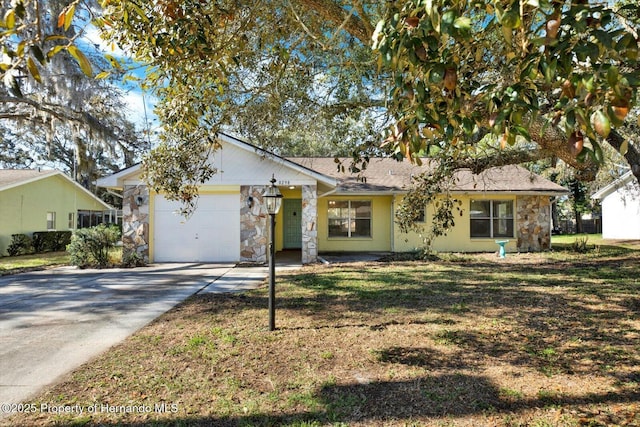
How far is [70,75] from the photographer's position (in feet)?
40.6

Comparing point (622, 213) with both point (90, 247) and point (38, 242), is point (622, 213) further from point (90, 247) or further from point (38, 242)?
point (38, 242)

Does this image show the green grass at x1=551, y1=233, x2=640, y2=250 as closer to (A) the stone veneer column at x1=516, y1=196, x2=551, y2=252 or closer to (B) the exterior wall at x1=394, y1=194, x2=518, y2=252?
(A) the stone veneer column at x1=516, y1=196, x2=551, y2=252

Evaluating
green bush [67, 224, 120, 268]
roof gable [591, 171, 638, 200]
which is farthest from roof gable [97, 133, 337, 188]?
roof gable [591, 171, 638, 200]

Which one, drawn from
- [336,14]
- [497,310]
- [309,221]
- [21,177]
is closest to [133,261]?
[309,221]

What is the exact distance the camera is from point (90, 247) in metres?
11.8

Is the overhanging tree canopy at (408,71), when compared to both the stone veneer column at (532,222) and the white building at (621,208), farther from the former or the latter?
the white building at (621,208)

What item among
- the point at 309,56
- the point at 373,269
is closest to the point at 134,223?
the point at 373,269

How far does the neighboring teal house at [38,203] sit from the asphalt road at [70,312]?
784 centimetres

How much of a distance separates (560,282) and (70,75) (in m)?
15.4

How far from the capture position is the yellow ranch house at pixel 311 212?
40.4ft

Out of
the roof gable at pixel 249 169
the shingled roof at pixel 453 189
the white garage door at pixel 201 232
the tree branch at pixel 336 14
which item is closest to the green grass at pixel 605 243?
the shingled roof at pixel 453 189

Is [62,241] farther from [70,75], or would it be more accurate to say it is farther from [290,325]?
[290,325]

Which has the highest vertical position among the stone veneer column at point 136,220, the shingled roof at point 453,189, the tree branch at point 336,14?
the tree branch at point 336,14

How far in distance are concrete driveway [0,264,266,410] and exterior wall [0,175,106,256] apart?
7450 millimetres
